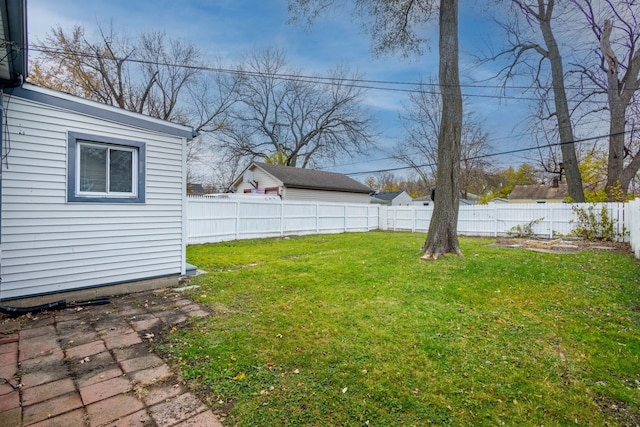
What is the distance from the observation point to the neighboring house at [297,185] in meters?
18.4

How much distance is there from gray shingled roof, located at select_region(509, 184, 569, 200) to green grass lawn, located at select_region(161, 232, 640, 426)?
29994 mm

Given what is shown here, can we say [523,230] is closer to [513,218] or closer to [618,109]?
[513,218]

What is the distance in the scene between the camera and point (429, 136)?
25.6 metres

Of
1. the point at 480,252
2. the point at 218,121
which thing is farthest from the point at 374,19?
the point at 218,121

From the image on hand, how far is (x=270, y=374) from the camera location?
248 centimetres

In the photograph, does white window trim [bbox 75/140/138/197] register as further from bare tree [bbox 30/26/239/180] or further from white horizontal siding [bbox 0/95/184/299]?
bare tree [bbox 30/26/239/180]

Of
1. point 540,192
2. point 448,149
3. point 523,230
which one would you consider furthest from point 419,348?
point 540,192

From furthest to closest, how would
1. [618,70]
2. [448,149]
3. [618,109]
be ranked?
[618,70] → [618,109] → [448,149]

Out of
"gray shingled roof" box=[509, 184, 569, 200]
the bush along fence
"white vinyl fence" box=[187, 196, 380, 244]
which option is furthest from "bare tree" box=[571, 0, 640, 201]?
"gray shingled roof" box=[509, 184, 569, 200]

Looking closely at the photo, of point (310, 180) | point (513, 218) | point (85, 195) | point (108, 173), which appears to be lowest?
point (513, 218)

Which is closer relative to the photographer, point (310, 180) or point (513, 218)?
point (513, 218)

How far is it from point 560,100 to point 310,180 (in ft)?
43.8

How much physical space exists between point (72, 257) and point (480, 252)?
898cm

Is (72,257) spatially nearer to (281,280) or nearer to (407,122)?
(281,280)
